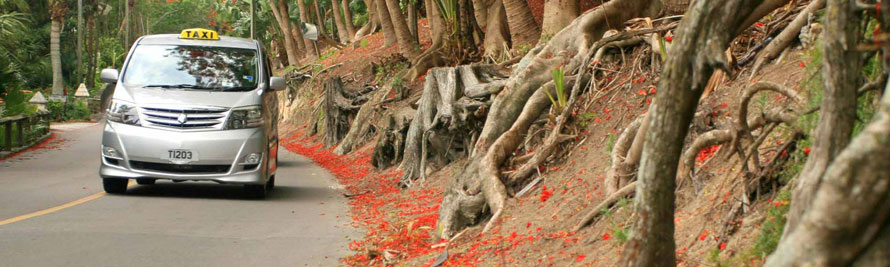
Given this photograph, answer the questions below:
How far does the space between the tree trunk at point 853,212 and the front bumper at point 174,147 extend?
9.65m

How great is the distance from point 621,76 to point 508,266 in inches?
179

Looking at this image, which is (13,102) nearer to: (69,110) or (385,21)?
(385,21)

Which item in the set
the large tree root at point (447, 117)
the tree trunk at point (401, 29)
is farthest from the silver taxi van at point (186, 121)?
the tree trunk at point (401, 29)

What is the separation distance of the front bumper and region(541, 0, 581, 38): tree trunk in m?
4.93

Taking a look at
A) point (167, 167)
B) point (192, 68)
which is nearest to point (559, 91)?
point (167, 167)

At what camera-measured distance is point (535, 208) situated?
30.1 feet

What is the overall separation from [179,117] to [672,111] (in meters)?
8.80

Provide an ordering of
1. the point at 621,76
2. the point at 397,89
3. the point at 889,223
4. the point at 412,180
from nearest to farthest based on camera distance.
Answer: the point at 889,223 → the point at 621,76 → the point at 412,180 → the point at 397,89

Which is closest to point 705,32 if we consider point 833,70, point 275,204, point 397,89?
point 833,70

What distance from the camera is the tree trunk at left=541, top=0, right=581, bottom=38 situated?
14.7 meters

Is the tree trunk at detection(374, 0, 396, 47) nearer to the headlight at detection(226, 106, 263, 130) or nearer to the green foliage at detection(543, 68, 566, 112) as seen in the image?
the headlight at detection(226, 106, 263, 130)

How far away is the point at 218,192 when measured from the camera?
13711 mm

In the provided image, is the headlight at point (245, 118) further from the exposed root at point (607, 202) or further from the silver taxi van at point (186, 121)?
the exposed root at point (607, 202)

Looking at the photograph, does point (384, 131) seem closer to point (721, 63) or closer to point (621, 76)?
point (621, 76)
